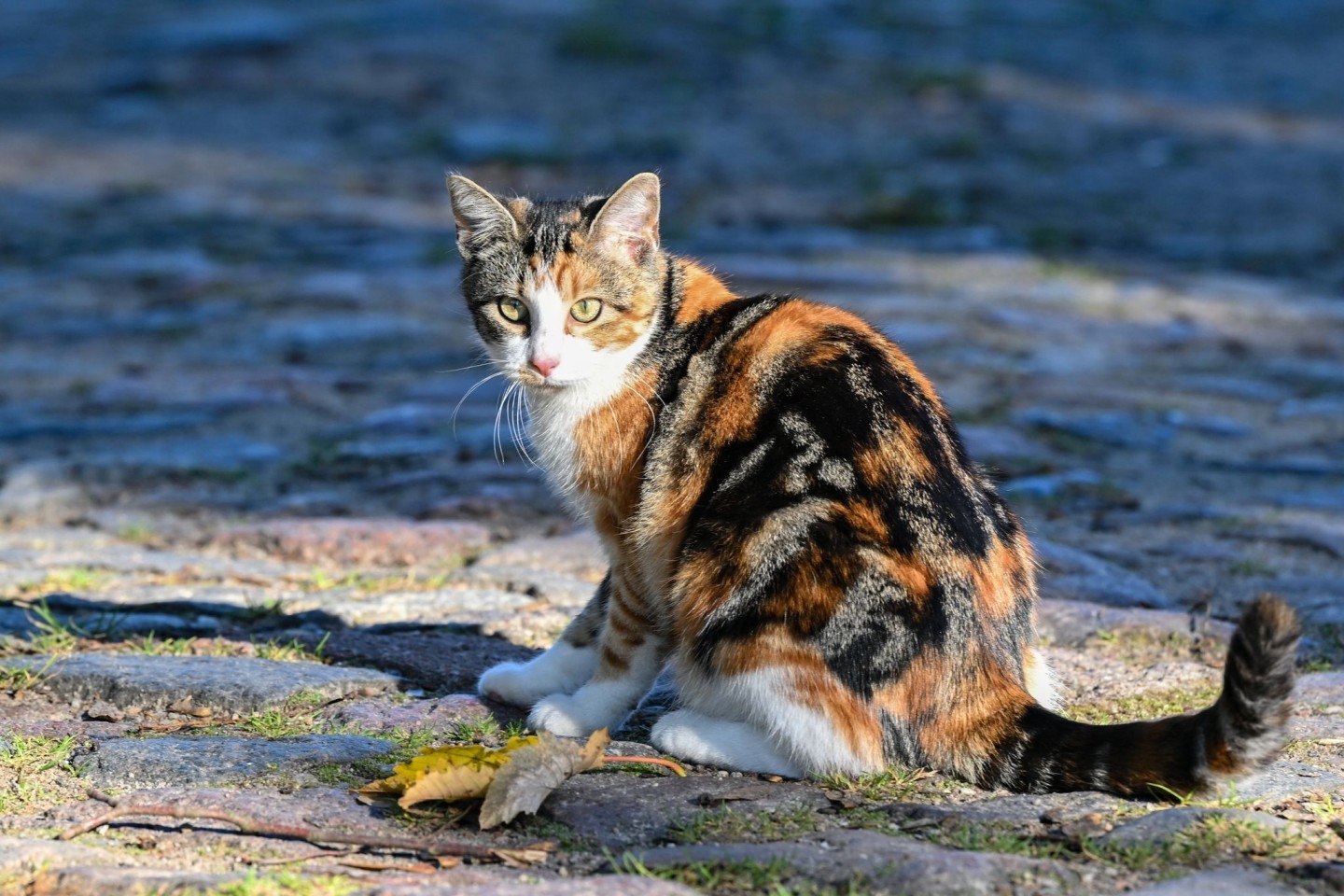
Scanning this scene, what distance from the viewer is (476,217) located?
3875mm

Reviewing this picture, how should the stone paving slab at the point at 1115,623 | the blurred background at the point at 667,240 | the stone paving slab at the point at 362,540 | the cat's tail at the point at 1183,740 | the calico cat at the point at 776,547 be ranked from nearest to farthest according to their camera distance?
the cat's tail at the point at 1183,740 → the calico cat at the point at 776,547 → the stone paving slab at the point at 1115,623 → the stone paving slab at the point at 362,540 → the blurred background at the point at 667,240

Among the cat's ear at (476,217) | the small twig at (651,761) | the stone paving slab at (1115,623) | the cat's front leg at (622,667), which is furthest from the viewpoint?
the stone paving slab at (1115,623)

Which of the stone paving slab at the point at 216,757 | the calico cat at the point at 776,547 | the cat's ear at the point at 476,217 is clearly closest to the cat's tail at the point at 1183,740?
the calico cat at the point at 776,547

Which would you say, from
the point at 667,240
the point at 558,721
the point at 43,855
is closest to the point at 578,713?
the point at 558,721

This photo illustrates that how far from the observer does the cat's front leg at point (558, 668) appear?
3.53 metres

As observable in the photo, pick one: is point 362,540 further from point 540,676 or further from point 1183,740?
point 1183,740

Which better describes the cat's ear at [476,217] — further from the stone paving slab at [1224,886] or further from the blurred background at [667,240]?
the stone paving slab at [1224,886]

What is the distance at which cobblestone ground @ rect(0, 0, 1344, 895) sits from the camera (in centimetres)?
274

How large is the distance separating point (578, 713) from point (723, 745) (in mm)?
426

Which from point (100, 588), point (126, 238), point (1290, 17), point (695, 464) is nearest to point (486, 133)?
point (126, 238)

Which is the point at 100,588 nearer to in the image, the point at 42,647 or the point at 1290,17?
the point at 42,647

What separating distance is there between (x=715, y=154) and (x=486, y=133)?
1676 mm

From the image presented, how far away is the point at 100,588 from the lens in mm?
4367

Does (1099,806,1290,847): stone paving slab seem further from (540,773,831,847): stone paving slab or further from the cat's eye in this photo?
the cat's eye
